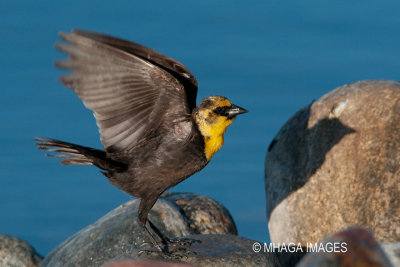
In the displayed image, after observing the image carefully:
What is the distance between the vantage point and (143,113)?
7742 mm

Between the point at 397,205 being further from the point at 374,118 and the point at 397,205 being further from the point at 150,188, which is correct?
the point at 150,188

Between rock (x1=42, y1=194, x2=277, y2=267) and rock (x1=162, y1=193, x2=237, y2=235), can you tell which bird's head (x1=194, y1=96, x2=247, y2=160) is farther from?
rock (x1=162, y1=193, x2=237, y2=235)

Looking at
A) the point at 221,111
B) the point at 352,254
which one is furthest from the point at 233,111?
the point at 352,254

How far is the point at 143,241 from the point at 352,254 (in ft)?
14.7

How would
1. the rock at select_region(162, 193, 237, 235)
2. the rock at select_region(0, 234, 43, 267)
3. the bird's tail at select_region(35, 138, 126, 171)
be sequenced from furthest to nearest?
the rock at select_region(0, 234, 43, 267) < the rock at select_region(162, 193, 237, 235) < the bird's tail at select_region(35, 138, 126, 171)

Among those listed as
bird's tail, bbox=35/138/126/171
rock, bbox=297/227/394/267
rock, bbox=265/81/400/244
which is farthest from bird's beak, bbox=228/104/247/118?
rock, bbox=297/227/394/267

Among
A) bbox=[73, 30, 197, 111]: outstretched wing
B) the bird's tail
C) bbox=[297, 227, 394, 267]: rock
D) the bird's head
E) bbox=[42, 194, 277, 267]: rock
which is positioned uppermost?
bbox=[73, 30, 197, 111]: outstretched wing

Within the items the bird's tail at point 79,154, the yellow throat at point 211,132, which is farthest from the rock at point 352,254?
the bird's tail at point 79,154

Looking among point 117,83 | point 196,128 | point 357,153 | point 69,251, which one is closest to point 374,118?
point 357,153

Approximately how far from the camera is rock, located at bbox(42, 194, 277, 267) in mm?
7496

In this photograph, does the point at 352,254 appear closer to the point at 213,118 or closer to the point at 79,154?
the point at 213,118

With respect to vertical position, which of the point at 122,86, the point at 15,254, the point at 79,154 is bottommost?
the point at 15,254

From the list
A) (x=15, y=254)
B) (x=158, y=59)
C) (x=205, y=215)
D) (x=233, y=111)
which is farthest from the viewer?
(x=15, y=254)

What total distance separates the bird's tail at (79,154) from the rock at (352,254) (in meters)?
3.71
